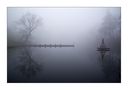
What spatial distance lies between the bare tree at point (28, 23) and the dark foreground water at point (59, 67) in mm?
188

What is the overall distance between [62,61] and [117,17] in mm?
995

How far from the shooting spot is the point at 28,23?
661 cm

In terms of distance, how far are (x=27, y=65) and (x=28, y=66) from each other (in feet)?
0.07

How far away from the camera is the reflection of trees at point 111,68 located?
6602 millimetres

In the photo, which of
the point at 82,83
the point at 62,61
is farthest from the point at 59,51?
the point at 82,83

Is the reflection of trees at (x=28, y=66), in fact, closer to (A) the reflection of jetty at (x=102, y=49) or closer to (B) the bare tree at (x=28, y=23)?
(B) the bare tree at (x=28, y=23)

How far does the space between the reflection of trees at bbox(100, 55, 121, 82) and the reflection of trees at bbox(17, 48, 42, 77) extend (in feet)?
3.01
